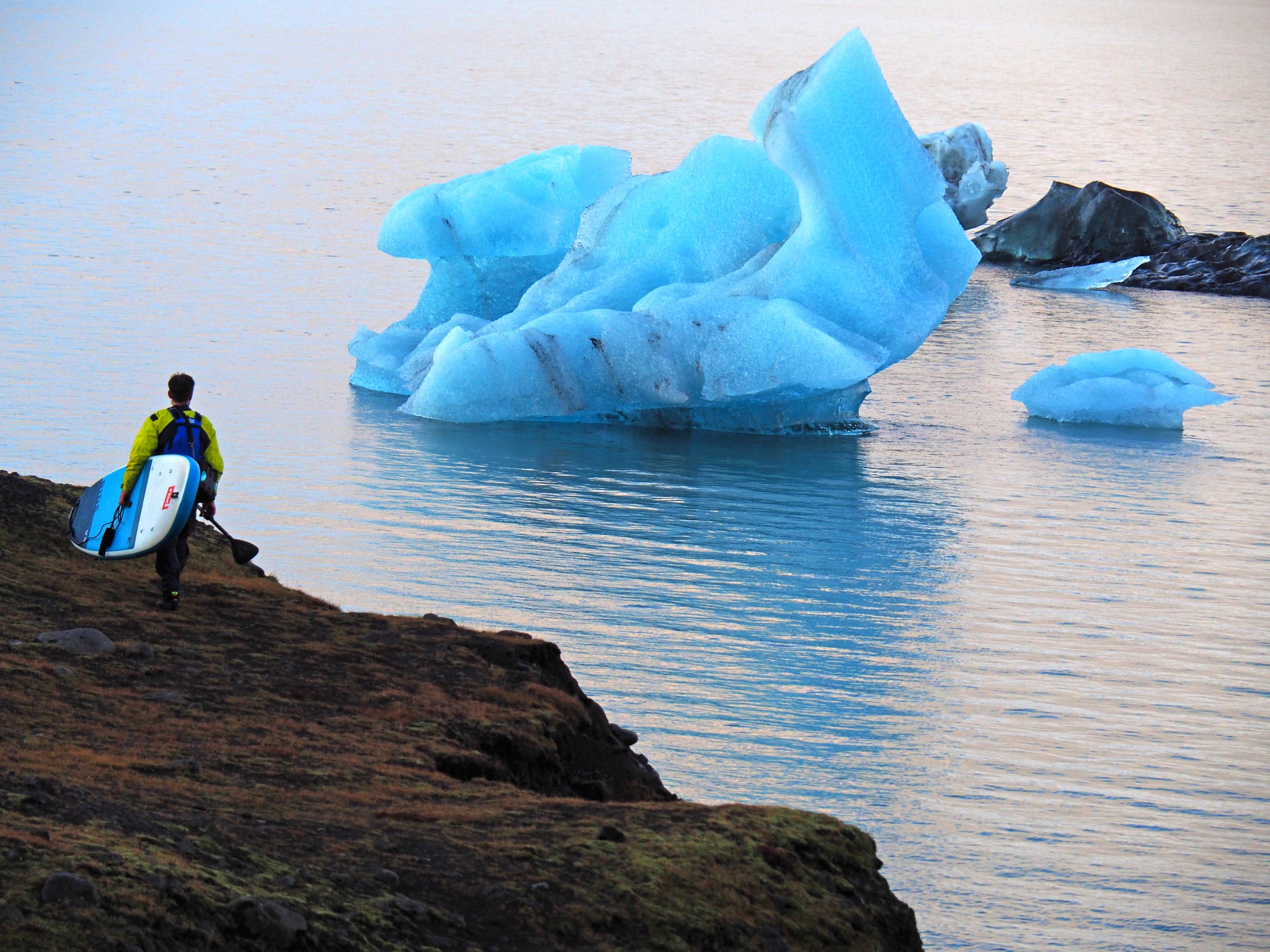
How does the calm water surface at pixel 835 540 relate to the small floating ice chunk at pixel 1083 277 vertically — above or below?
below

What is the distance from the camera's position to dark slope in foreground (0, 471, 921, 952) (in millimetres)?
4910

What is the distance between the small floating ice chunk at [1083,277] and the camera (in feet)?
112

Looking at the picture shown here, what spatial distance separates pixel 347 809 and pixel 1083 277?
30.7 meters

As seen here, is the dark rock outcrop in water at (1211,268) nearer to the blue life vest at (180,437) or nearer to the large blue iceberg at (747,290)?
the large blue iceberg at (747,290)

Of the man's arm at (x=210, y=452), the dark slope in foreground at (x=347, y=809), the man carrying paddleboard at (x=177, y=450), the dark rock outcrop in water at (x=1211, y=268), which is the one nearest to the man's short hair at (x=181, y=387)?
the man carrying paddleboard at (x=177, y=450)

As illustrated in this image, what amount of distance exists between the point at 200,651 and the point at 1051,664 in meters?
6.66

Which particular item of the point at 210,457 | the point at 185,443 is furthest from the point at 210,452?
the point at 185,443

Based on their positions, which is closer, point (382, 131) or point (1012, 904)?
point (1012, 904)

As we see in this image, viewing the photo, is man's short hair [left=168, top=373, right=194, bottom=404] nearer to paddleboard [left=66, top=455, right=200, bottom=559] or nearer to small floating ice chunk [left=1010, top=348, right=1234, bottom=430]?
paddleboard [left=66, top=455, right=200, bottom=559]

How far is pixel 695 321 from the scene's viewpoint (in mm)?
18781

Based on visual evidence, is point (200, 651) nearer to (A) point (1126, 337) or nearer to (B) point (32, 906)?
(B) point (32, 906)

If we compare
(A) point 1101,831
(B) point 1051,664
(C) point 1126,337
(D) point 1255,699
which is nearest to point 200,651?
(A) point 1101,831

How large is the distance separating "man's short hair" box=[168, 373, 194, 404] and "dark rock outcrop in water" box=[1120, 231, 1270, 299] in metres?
28.6

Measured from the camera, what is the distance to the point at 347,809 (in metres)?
6.05
